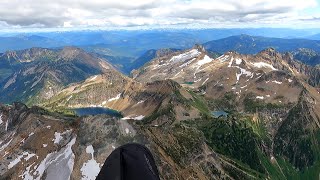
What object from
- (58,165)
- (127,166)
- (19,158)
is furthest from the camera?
(19,158)

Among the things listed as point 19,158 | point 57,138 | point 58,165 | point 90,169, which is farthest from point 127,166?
point 57,138

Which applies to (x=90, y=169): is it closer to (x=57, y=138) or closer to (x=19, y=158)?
(x=57, y=138)

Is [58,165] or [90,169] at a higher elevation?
[90,169]

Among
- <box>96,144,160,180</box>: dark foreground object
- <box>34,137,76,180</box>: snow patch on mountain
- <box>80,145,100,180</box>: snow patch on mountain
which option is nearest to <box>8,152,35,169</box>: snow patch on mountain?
<box>34,137,76,180</box>: snow patch on mountain

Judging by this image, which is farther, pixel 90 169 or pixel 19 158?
pixel 19 158

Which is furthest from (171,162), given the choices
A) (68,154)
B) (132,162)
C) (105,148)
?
(132,162)

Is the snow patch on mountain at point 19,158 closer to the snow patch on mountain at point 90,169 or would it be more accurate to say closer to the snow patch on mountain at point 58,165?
the snow patch on mountain at point 58,165

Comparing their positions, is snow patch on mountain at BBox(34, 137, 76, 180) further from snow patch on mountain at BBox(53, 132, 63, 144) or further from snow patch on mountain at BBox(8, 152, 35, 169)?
snow patch on mountain at BBox(8, 152, 35, 169)

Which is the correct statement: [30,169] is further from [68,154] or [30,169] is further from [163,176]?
[163,176]
